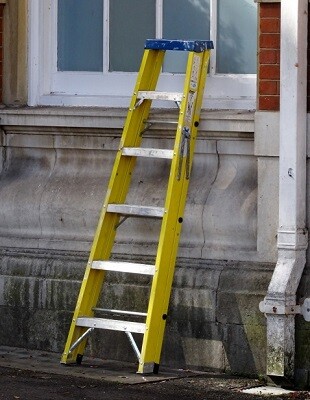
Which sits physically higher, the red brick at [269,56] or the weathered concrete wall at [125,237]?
the red brick at [269,56]

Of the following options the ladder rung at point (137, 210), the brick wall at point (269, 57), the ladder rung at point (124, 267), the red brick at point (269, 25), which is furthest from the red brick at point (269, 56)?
the ladder rung at point (124, 267)

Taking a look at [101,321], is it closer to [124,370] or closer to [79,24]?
[124,370]

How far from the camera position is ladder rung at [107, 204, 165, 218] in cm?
888

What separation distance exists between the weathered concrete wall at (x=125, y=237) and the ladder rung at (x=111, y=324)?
388 mm

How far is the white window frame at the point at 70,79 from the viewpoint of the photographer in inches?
376

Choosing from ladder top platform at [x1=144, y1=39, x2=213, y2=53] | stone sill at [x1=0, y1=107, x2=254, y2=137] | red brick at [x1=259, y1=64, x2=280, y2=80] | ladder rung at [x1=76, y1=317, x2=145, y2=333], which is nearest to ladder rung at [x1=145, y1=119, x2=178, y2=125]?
stone sill at [x1=0, y1=107, x2=254, y2=137]

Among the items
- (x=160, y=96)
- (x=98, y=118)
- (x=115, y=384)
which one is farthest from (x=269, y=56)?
(x=115, y=384)

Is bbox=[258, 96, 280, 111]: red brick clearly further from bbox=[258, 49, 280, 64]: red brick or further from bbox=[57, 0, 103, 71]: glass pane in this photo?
bbox=[57, 0, 103, 71]: glass pane

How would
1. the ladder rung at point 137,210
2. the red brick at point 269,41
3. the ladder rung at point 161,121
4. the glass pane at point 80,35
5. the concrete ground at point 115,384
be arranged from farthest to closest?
the glass pane at point 80,35 < the ladder rung at point 161,121 < the ladder rung at point 137,210 < the red brick at point 269,41 < the concrete ground at point 115,384

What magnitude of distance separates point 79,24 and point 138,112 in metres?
1.14

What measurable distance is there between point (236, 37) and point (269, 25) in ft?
2.02

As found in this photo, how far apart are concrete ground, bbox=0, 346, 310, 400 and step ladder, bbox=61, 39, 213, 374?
0.17 m

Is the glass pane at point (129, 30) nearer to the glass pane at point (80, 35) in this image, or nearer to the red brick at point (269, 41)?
the glass pane at point (80, 35)

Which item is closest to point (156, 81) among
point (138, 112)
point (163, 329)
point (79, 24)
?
point (138, 112)
